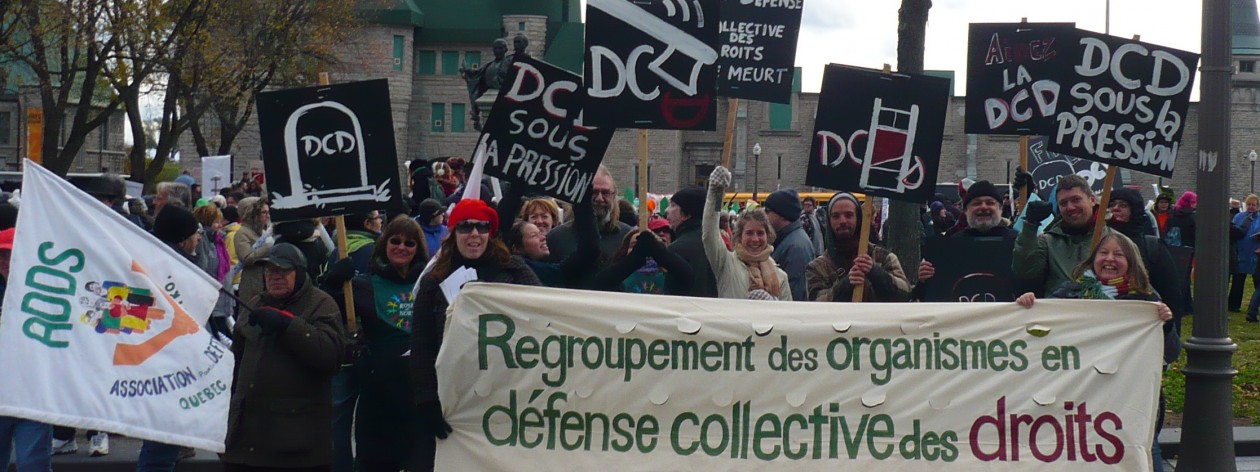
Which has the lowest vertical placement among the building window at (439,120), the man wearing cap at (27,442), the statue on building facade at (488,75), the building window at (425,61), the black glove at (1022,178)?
the man wearing cap at (27,442)

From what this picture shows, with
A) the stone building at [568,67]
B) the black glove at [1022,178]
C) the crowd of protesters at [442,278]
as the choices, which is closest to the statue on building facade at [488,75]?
the black glove at [1022,178]

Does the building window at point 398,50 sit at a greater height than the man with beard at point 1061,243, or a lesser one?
greater

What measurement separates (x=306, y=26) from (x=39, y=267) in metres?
38.4

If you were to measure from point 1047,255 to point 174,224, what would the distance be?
456cm

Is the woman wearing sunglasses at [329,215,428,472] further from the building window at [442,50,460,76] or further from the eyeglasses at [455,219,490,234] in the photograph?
the building window at [442,50,460,76]

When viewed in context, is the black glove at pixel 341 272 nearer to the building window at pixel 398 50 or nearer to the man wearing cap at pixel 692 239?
the man wearing cap at pixel 692 239

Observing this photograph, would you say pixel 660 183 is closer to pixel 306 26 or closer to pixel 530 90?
pixel 306 26

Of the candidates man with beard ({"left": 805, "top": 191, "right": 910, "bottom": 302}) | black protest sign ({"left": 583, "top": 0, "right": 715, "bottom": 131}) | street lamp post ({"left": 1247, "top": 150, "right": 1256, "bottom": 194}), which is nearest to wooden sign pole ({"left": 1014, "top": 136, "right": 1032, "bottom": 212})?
man with beard ({"left": 805, "top": 191, "right": 910, "bottom": 302})

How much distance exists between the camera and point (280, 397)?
6.01m

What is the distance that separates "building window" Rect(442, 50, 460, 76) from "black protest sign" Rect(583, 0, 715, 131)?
64961 millimetres

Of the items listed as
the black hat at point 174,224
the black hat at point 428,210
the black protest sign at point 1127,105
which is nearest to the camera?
the black hat at point 174,224

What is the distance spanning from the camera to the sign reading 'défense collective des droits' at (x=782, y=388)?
6.10m

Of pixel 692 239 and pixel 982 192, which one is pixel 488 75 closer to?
pixel 982 192

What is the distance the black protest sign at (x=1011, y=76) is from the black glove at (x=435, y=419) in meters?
3.56
